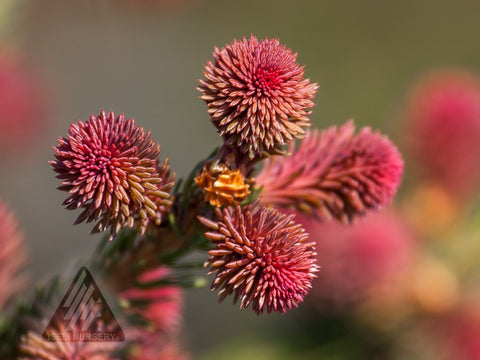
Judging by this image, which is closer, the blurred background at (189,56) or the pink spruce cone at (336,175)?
the pink spruce cone at (336,175)

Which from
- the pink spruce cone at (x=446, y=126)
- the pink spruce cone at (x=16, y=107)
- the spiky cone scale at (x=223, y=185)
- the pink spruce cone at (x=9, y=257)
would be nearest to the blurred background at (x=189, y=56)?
the pink spruce cone at (x=16, y=107)

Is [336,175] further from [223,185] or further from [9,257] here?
[9,257]

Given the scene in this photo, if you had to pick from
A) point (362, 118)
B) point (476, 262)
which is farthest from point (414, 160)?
point (362, 118)

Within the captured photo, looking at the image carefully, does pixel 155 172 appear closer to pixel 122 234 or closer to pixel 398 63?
pixel 122 234

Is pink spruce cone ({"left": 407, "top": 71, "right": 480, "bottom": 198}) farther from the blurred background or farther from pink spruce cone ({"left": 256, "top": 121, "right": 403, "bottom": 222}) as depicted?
the blurred background

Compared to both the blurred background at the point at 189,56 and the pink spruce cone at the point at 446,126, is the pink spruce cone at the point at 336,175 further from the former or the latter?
the blurred background at the point at 189,56

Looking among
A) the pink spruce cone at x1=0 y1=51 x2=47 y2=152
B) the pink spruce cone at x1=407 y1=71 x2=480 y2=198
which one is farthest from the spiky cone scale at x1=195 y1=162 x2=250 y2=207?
the pink spruce cone at x1=0 y1=51 x2=47 y2=152
